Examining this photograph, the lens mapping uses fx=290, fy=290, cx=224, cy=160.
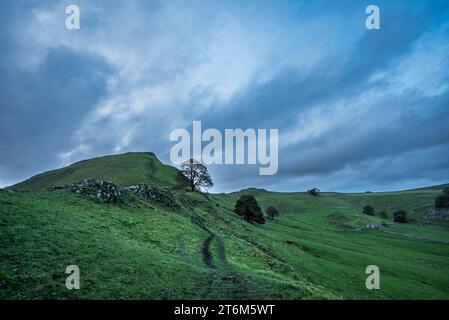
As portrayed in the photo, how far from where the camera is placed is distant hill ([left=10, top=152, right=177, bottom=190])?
114 m

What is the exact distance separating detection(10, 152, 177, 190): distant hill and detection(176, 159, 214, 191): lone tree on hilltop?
2054 cm

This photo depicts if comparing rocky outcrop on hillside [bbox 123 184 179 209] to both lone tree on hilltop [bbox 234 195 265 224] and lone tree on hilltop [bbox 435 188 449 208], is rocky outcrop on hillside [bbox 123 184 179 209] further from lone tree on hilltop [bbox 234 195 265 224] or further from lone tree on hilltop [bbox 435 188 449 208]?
lone tree on hilltop [bbox 435 188 449 208]

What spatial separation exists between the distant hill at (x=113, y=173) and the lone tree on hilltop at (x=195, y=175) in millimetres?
20539

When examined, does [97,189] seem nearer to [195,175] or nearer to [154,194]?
[154,194]

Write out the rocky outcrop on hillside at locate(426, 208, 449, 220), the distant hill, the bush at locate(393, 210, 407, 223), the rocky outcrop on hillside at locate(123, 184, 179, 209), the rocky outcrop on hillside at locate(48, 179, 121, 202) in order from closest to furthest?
1. the rocky outcrop on hillside at locate(48, 179, 121, 202)
2. the rocky outcrop on hillside at locate(123, 184, 179, 209)
3. the distant hill
4. the bush at locate(393, 210, 407, 223)
5. the rocky outcrop on hillside at locate(426, 208, 449, 220)

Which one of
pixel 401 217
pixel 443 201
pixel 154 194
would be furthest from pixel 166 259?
pixel 443 201

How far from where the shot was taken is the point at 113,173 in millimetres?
124562

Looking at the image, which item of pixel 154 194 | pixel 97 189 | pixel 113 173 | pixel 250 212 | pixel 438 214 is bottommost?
pixel 438 214

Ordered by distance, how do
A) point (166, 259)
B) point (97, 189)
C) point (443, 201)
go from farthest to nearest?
point (443, 201) < point (97, 189) < point (166, 259)

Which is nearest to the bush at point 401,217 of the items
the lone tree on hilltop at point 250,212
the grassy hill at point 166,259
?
the grassy hill at point 166,259

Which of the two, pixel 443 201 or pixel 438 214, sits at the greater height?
pixel 443 201

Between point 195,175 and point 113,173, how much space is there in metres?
52.6

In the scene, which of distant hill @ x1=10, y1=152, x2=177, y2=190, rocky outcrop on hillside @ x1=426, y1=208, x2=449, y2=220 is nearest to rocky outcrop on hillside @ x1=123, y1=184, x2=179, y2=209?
distant hill @ x1=10, y1=152, x2=177, y2=190

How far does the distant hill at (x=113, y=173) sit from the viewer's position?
11425 centimetres
